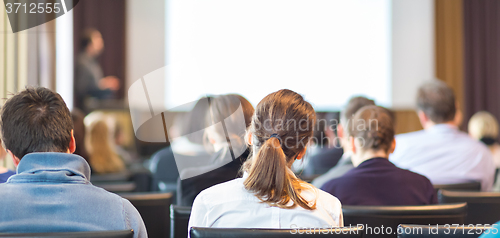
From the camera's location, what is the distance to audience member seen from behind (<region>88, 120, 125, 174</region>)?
3.30 metres

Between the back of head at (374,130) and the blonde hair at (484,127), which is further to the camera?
the blonde hair at (484,127)

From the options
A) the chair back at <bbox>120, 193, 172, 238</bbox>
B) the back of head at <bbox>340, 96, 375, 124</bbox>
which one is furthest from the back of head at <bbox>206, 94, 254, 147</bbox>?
the back of head at <bbox>340, 96, 375, 124</bbox>

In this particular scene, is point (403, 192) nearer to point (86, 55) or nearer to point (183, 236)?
point (183, 236)

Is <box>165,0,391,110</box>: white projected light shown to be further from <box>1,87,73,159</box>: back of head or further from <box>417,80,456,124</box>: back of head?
<box>1,87,73,159</box>: back of head

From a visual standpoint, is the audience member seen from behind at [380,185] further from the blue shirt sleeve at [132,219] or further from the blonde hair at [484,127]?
the blonde hair at [484,127]

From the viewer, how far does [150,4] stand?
255 inches

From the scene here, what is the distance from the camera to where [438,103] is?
2570 millimetres

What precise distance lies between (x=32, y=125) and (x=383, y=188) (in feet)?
3.91

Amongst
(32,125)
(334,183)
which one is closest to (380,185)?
(334,183)

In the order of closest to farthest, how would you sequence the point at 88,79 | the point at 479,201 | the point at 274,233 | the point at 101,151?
the point at 274,233, the point at 479,201, the point at 101,151, the point at 88,79

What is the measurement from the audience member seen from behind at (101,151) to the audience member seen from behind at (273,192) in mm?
2350

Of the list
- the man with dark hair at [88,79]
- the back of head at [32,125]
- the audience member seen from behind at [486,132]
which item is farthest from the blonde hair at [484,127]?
the man with dark hair at [88,79]

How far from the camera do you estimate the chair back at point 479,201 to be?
167 cm

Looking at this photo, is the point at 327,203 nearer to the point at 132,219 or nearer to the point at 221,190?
the point at 221,190
